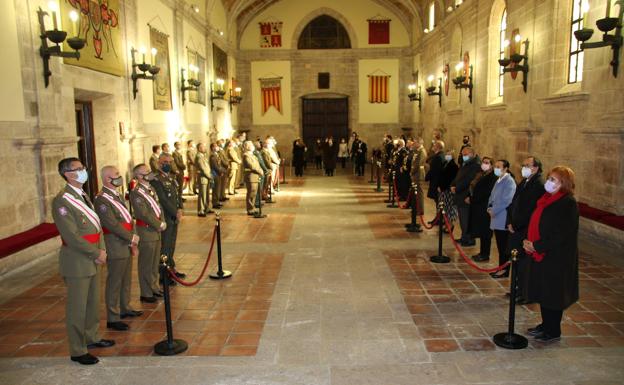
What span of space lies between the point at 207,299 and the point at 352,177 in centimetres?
1430

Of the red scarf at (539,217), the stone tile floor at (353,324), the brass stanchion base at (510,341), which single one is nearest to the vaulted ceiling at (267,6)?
the stone tile floor at (353,324)

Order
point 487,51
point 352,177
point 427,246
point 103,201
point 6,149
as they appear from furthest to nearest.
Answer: point 352,177, point 487,51, point 427,246, point 6,149, point 103,201

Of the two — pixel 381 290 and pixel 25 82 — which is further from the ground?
pixel 25 82

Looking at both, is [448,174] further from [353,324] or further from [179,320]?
[179,320]

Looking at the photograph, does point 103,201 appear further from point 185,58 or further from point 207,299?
point 185,58

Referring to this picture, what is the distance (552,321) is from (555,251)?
2.29 feet

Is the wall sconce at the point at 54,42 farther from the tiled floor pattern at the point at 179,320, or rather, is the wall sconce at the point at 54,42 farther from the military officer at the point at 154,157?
the military officer at the point at 154,157

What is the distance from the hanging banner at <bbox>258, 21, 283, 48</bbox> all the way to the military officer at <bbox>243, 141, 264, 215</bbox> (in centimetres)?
1547

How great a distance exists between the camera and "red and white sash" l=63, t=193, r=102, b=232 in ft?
14.9

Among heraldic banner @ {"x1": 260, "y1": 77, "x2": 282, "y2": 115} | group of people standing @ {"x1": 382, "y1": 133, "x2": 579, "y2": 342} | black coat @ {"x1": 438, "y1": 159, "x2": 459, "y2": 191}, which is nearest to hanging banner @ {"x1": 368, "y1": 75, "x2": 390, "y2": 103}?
heraldic banner @ {"x1": 260, "y1": 77, "x2": 282, "y2": 115}

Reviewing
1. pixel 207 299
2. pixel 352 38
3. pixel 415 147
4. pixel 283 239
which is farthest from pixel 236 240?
pixel 352 38

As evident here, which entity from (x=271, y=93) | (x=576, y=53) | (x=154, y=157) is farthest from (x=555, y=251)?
(x=271, y=93)

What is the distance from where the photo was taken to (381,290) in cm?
636

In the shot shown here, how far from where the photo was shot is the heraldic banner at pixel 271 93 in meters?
25.9
